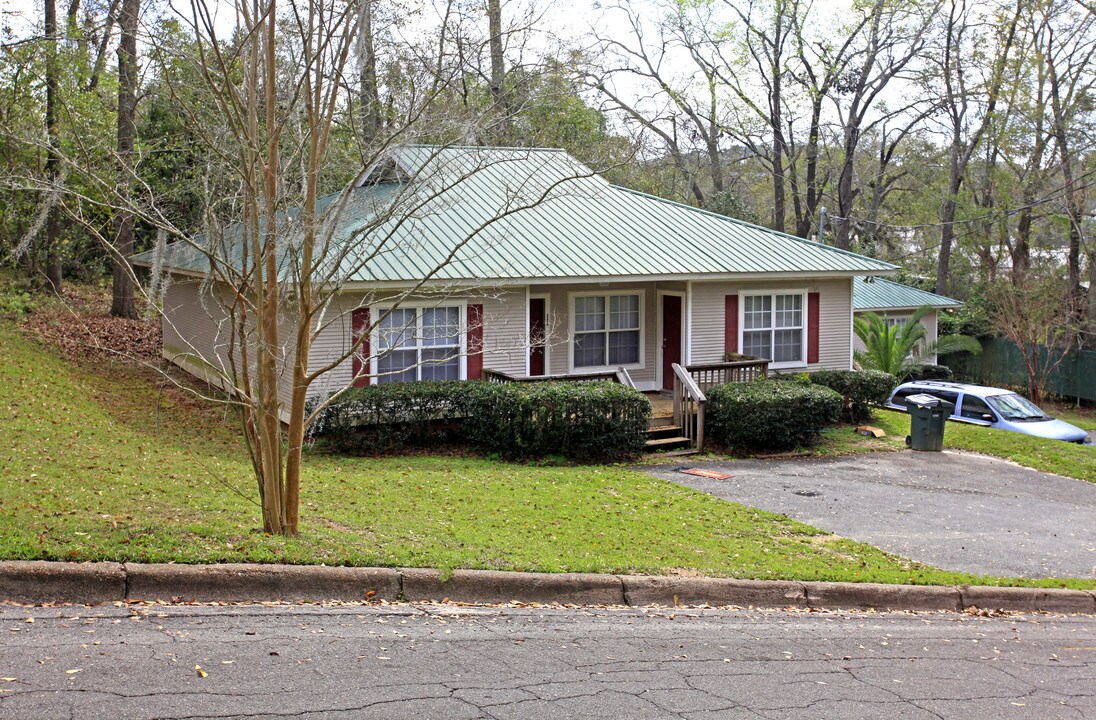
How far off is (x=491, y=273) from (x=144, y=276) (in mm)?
16434

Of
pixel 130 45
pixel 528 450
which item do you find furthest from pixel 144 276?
pixel 528 450

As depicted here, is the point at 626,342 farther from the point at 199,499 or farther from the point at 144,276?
the point at 144,276

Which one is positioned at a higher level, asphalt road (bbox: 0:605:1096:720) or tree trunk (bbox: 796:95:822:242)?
tree trunk (bbox: 796:95:822:242)

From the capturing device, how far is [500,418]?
53.5 feet

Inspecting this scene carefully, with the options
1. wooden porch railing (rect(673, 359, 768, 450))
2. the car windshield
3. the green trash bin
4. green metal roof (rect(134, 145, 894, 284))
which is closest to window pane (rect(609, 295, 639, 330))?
green metal roof (rect(134, 145, 894, 284))

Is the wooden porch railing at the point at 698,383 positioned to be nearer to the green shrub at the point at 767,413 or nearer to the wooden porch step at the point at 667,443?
the wooden porch step at the point at 667,443

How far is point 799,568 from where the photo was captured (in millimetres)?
10359

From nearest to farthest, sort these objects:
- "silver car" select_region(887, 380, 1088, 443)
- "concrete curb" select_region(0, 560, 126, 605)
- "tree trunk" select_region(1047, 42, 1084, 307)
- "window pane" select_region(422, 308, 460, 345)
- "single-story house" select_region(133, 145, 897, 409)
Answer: "concrete curb" select_region(0, 560, 126, 605), "window pane" select_region(422, 308, 460, 345), "single-story house" select_region(133, 145, 897, 409), "silver car" select_region(887, 380, 1088, 443), "tree trunk" select_region(1047, 42, 1084, 307)

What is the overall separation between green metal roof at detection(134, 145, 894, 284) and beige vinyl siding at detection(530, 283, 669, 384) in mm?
938

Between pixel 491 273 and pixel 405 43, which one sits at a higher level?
pixel 405 43

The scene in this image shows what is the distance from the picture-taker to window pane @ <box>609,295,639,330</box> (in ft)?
68.4

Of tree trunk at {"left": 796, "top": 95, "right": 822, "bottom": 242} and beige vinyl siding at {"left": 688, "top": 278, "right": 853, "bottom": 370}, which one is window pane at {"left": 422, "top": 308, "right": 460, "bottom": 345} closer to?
beige vinyl siding at {"left": 688, "top": 278, "right": 853, "bottom": 370}

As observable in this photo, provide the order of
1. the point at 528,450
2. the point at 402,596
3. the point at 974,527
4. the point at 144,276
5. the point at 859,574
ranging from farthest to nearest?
1. the point at 144,276
2. the point at 528,450
3. the point at 974,527
4. the point at 859,574
5. the point at 402,596

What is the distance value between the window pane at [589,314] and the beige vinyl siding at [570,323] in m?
0.21
